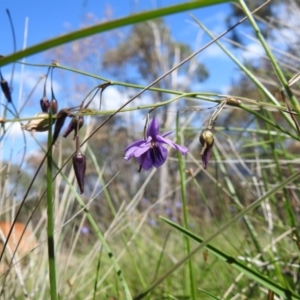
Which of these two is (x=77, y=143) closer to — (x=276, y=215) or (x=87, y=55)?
(x=276, y=215)

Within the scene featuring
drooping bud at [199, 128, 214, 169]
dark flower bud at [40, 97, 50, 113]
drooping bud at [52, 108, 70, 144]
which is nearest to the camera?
drooping bud at [52, 108, 70, 144]

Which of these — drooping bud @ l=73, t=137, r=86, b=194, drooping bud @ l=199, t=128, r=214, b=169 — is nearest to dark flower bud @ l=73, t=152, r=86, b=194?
drooping bud @ l=73, t=137, r=86, b=194

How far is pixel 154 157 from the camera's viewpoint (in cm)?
52

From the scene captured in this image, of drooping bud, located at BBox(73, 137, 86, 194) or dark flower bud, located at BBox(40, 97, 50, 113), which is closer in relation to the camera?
drooping bud, located at BBox(73, 137, 86, 194)

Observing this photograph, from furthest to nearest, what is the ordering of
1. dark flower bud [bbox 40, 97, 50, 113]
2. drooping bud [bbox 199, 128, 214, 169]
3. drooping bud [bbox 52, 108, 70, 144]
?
dark flower bud [bbox 40, 97, 50, 113] → drooping bud [bbox 199, 128, 214, 169] → drooping bud [bbox 52, 108, 70, 144]

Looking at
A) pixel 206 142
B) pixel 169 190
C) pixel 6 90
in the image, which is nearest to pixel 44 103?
pixel 6 90

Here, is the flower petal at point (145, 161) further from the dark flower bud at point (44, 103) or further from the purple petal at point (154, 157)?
the dark flower bud at point (44, 103)

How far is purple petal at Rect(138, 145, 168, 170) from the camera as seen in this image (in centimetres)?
52

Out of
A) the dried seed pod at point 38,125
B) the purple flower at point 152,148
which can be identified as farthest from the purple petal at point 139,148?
the dried seed pod at point 38,125

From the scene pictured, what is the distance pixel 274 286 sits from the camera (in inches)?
15.6

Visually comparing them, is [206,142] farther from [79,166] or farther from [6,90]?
[6,90]

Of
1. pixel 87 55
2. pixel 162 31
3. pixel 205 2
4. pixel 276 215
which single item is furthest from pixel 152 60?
pixel 205 2

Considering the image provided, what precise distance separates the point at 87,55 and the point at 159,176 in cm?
282

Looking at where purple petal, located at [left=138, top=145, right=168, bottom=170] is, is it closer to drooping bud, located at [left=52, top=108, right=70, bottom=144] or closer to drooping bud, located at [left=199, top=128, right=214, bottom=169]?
drooping bud, located at [left=199, top=128, right=214, bottom=169]
